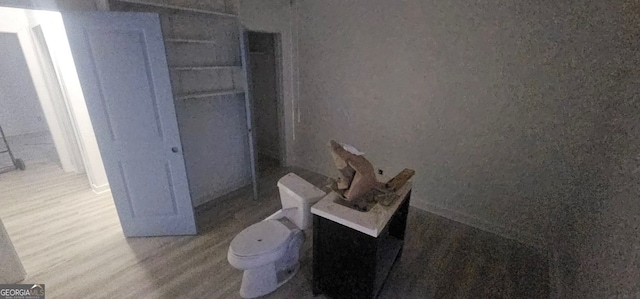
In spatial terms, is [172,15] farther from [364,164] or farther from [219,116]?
[364,164]

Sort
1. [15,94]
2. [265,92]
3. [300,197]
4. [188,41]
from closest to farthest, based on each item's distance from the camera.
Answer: [300,197], [188,41], [265,92], [15,94]

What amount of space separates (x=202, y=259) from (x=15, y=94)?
23.8ft

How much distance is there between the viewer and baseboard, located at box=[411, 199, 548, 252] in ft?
7.21

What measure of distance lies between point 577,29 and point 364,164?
5.93ft

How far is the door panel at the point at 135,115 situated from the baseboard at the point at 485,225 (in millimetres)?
2419

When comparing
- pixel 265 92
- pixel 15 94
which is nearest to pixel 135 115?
pixel 265 92

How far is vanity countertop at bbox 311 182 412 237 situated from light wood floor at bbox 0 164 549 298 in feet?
2.37

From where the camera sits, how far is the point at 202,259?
205cm

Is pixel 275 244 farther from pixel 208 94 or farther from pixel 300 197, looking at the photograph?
pixel 208 94

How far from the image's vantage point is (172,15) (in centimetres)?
220

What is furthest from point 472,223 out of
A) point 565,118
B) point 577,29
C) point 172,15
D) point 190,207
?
point 172,15

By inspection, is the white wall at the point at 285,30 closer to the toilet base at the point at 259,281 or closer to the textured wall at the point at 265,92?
the textured wall at the point at 265,92

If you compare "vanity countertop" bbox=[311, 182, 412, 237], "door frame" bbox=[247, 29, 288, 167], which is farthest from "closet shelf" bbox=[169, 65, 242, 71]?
"vanity countertop" bbox=[311, 182, 412, 237]

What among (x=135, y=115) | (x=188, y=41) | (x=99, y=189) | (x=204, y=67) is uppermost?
(x=188, y=41)
